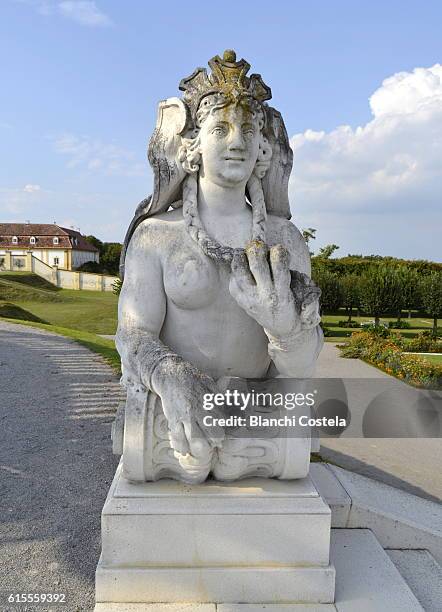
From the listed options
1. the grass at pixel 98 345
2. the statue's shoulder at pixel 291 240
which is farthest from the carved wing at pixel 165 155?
the grass at pixel 98 345

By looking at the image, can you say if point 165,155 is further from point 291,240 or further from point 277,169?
point 291,240

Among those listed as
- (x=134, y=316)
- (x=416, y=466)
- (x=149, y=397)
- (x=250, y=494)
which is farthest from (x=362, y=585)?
(x=416, y=466)

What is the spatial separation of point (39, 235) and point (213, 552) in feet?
168

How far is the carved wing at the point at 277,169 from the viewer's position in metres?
2.31

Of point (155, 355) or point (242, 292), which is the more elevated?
point (242, 292)

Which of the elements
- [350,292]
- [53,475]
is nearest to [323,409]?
[53,475]

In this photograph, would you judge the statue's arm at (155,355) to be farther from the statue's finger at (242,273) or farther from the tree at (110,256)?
the tree at (110,256)

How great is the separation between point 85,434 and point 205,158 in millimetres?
3981

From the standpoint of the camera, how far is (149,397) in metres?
2.05

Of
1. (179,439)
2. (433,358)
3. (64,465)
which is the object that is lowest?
(433,358)

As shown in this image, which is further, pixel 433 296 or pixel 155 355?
pixel 433 296

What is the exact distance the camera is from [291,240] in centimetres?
235

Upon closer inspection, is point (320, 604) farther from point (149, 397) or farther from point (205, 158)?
point (205, 158)

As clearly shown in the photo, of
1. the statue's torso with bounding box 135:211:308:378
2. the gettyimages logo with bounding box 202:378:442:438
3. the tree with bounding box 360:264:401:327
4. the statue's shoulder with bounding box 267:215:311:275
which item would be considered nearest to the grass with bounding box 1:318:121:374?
the gettyimages logo with bounding box 202:378:442:438
